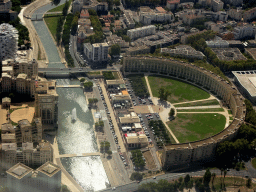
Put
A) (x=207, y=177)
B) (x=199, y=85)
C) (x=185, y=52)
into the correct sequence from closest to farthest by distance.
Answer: (x=207, y=177), (x=199, y=85), (x=185, y=52)

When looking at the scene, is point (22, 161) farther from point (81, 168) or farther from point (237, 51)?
point (237, 51)

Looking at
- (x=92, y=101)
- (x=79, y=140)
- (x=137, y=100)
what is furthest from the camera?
(x=137, y=100)

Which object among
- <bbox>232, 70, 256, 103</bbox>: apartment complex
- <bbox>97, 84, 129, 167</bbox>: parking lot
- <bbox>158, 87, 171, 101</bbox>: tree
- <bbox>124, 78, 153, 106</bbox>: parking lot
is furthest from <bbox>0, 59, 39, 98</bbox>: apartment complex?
<bbox>232, 70, 256, 103</bbox>: apartment complex

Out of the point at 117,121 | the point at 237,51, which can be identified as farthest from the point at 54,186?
the point at 237,51

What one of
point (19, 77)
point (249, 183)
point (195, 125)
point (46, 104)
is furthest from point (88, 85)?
point (249, 183)

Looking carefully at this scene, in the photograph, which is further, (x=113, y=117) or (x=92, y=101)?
(x=92, y=101)

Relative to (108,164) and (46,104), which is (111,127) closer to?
(108,164)

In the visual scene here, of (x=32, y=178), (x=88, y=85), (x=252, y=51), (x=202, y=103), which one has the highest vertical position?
(x=32, y=178)

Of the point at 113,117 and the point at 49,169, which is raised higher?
the point at 49,169

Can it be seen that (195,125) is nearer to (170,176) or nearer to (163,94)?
(163,94)
